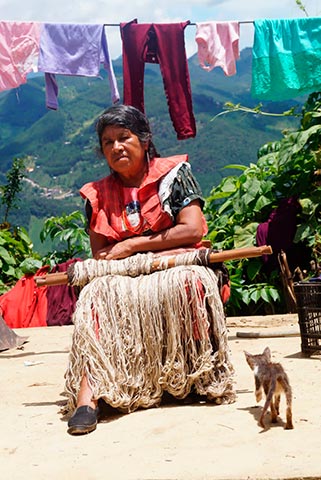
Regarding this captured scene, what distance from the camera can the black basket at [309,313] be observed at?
478cm

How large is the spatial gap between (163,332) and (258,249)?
617 millimetres

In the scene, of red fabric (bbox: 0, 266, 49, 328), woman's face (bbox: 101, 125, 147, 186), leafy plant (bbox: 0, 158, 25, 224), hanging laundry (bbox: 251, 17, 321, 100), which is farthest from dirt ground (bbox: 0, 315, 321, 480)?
leafy plant (bbox: 0, 158, 25, 224)

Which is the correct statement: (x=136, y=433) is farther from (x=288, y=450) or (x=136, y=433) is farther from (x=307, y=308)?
(x=307, y=308)

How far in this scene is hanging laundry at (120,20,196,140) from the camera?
7645 millimetres

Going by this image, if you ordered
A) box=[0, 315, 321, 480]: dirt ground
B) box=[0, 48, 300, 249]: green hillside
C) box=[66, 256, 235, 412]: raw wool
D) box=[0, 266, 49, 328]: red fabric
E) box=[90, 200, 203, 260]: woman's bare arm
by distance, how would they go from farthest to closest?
box=[0, 48, 300, 249]: green hillside → box=[0, 266, 49, 328]: red fabric → box=[90, 200, 203, 260]: woman's bare arm → box=[66, 256, 235, 412]: raw wool → box=[0, 315, 321, 480]: dirt ground

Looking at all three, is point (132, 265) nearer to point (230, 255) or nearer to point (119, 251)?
point (119, 251)

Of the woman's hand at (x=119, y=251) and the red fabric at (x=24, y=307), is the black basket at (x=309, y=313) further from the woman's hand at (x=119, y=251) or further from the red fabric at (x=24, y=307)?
the red fabric at (x=24, y=307)

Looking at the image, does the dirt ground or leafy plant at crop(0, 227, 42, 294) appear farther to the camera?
leafy plant at crop(0, 227, 42, 294)

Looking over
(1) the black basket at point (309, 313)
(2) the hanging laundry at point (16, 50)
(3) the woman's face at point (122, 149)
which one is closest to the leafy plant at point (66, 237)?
(2) the hanging laundry at point (16, 50)

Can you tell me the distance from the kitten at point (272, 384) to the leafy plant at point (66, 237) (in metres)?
5.28

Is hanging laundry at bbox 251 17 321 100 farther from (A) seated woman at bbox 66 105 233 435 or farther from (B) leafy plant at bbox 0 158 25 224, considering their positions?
(B) leafy plant at bbox 0 158 25 224

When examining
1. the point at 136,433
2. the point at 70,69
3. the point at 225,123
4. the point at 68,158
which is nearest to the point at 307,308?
the point at 136,433

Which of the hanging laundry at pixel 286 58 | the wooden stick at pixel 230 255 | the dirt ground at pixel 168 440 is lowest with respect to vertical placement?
the dirt ground at pixel 168 440

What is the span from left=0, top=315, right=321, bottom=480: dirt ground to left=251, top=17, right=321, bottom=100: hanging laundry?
3797 mm
